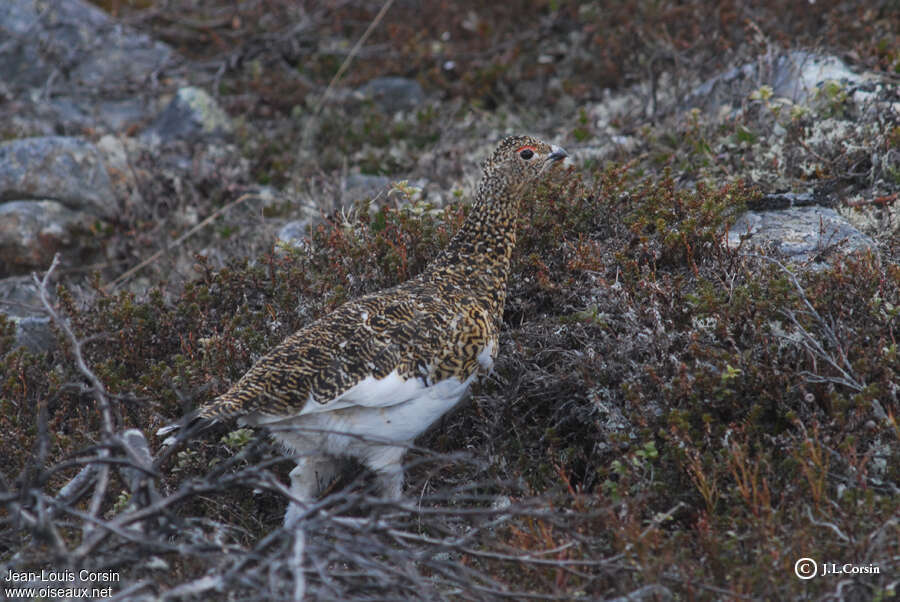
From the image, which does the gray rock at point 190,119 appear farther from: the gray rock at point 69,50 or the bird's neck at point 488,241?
the bird's neck at point 488,241

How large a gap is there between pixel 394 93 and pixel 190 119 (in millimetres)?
1980

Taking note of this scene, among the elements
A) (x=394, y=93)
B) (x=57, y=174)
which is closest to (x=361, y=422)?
(x=57, y=174)

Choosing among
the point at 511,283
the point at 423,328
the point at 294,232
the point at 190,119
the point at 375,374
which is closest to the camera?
the point at 375,374

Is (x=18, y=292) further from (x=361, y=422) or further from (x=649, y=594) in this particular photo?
(x=649, y=594)

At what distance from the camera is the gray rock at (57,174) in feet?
22.6

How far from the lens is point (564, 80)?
26.4 ft

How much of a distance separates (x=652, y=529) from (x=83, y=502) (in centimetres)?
263

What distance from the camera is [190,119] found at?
8.30 meters

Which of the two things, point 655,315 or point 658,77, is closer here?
point 655,315

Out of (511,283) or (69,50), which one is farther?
(69,50)

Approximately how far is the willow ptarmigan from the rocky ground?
243 mm

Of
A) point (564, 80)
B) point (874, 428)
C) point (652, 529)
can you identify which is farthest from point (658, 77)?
point (652, 529)

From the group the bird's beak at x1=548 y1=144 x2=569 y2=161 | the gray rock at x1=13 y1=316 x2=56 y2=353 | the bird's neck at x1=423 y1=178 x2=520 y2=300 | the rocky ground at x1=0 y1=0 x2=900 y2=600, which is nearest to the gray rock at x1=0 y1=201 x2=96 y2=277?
the rocky ground at x1=0 y1=0 x2=900 y2=600

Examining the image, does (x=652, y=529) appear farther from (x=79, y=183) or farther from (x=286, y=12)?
(x=286, y=12)
